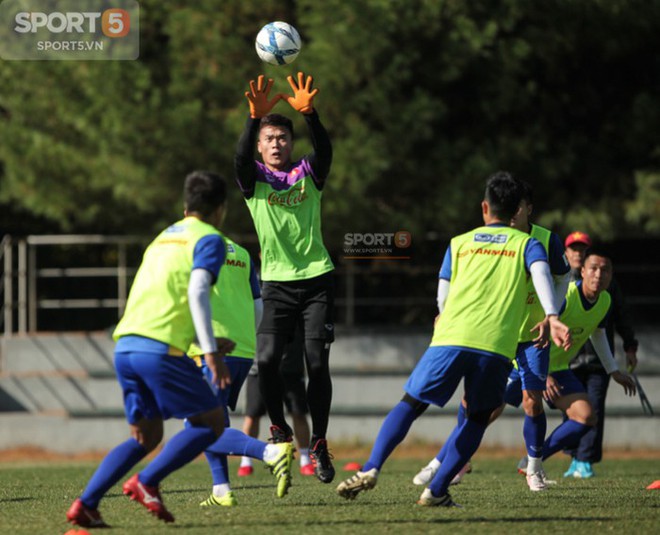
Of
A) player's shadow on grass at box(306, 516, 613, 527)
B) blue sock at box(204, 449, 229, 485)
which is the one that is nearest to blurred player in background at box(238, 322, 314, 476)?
blue sock at box(204, 449, 229, 485)

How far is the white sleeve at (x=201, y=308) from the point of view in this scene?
6.87 meters

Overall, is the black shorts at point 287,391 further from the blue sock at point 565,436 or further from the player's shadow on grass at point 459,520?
the player's shadow on grass at point 459,520

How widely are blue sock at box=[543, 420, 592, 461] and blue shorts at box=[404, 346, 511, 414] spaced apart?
3.08 m

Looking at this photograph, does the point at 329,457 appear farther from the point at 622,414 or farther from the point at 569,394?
the point at 622,414

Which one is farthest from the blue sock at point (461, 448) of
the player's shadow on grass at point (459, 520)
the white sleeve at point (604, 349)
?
the white sleeve at point (604, 349)

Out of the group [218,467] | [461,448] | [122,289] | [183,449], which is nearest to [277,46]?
[218,467]

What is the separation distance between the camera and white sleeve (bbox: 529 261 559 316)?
7.62 meters

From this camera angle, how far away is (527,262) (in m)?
7.69

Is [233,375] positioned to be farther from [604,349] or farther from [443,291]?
[604,349]

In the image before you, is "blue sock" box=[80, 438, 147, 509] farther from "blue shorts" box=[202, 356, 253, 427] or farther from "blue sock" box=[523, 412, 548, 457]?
"blue sock" box=[523, 412, 548, 457]

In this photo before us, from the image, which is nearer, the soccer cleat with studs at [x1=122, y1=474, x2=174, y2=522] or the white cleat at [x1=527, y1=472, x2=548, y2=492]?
the soccer cleat with studs at [x1=122, y1=474, x2=174, y2=522]

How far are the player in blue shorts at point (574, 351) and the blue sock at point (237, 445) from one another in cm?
327

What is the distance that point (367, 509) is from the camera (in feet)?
26.5

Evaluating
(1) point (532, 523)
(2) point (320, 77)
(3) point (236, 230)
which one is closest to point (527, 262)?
(1) point (532, 523)
